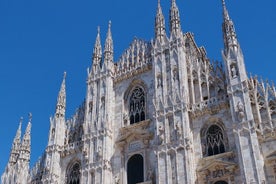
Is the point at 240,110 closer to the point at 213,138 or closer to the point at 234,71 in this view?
the point at 213,138

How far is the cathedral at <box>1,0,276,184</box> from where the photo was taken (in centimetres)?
2164

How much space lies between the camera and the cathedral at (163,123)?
21.6 meters

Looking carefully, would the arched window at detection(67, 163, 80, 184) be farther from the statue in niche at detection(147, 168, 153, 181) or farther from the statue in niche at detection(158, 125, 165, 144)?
the statue in niche at detection(158, 125, 165, 144)

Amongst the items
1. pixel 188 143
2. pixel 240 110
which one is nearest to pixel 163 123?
pixel 188 143

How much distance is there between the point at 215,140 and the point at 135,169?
5.09m

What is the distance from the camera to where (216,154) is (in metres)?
22.4

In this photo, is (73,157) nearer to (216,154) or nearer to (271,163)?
(216,154)

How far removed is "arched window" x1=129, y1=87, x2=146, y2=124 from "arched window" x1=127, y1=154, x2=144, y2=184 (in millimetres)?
2679

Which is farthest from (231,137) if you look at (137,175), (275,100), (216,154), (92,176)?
(92,176)

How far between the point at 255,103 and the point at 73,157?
12.2 m

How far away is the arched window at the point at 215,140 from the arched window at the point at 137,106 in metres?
4.91

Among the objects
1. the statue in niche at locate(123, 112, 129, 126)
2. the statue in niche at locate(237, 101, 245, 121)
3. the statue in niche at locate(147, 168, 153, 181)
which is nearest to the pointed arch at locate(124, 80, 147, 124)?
the statue in niche at locate(123, 112, 129, 126)

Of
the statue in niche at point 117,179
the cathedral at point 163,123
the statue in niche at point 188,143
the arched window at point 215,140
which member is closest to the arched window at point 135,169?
the cathedral at point 163,123

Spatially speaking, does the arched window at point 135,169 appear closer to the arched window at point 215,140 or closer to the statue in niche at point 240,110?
the arched window at point 215,140
